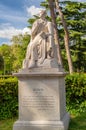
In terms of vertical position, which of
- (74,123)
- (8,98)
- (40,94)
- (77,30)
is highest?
(77,30)

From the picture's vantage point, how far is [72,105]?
39.3 feet

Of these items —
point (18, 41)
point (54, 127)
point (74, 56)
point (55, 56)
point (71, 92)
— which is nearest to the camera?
point (54, 127)

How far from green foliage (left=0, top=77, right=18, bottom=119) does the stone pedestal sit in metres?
3.14

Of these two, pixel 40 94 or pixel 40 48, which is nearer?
pixel 40 94

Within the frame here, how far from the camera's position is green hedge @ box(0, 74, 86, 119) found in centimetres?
1133

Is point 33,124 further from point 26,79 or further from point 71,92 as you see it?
point 71,92

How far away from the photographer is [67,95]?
11.9 m

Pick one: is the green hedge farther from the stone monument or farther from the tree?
the tree

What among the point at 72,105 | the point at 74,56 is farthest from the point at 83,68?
the point at 72,105

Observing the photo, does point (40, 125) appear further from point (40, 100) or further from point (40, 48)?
point (40, 48)

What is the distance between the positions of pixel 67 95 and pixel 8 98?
227cm

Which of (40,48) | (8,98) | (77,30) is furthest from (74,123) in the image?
(77,30)

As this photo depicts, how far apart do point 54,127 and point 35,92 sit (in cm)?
103

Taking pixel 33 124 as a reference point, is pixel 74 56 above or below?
above
